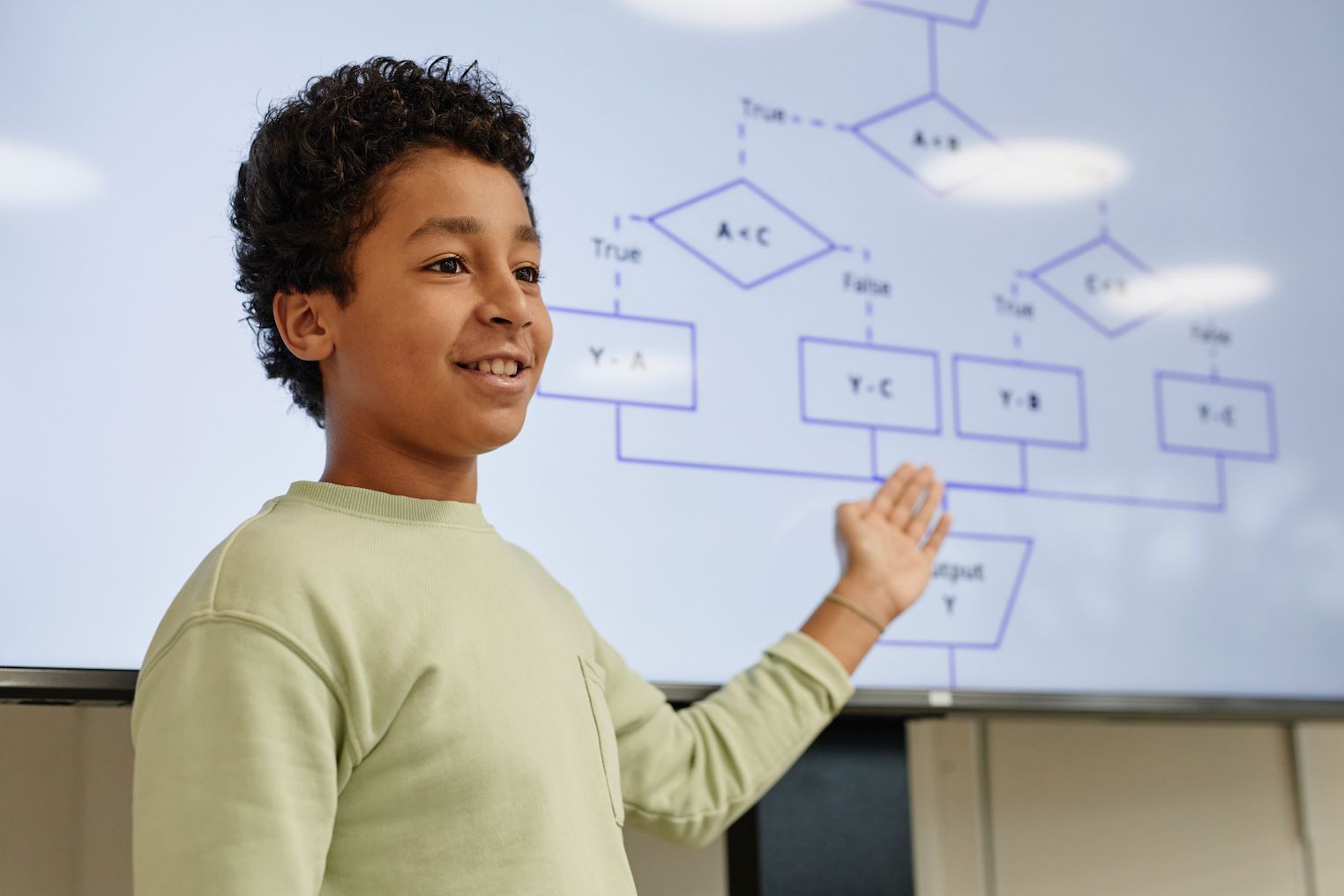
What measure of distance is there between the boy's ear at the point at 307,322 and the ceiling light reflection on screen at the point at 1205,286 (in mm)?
733

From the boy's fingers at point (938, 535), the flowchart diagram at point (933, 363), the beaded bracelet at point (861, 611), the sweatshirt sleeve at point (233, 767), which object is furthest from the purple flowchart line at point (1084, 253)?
the sweatshirt sleeve at point (233, 767)

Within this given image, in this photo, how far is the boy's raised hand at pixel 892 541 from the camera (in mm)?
1020

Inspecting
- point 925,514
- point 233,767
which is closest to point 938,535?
point 925,514

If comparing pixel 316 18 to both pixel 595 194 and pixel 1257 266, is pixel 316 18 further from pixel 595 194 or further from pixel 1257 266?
pixel 1257 266

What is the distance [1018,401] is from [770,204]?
26cm

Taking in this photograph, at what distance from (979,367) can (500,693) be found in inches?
23.2

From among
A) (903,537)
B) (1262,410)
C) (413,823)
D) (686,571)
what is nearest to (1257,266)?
(1262,410)

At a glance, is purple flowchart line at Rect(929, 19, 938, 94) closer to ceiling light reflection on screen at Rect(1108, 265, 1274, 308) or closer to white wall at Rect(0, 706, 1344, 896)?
ceiling light reflection on screen at Rect(1108, 265, 1274, 308)

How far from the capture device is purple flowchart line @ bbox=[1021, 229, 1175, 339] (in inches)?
47.3

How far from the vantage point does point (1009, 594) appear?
1.12 meters

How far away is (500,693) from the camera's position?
0.70 m

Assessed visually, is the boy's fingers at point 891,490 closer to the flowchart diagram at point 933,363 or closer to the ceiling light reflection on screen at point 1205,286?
the flowchart diagram at point 933,363

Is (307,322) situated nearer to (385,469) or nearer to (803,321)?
(385,469)

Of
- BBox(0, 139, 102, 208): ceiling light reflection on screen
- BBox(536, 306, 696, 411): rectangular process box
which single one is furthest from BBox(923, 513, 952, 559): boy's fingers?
BBox(0, 139, 102, 208): ceiling light reflection on screen
